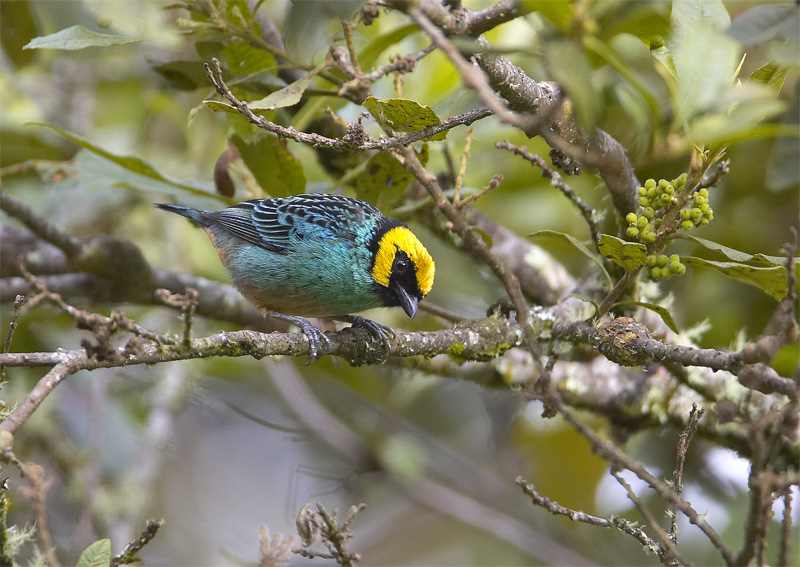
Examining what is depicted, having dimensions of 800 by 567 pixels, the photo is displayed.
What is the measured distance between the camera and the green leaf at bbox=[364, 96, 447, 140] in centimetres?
242

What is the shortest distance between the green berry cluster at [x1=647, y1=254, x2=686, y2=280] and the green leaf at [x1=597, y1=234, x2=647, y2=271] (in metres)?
0.04

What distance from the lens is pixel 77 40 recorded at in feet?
9.78

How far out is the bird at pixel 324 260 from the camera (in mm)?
3688

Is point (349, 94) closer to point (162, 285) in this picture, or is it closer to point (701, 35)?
point (701, 35)

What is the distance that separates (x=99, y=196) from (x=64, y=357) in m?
4.04

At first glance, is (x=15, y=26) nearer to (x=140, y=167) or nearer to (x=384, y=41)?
(x=140, y=167)

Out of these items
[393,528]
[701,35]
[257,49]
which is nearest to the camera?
[701,35]

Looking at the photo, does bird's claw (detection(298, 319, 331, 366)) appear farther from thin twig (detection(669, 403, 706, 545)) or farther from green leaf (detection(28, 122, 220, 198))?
thin twig (detection(669, 403, 706, 545))

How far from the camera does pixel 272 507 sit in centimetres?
774

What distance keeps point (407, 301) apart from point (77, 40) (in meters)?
1.87

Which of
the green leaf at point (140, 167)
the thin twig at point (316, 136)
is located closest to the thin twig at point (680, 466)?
the thin twig at point (316, 136)

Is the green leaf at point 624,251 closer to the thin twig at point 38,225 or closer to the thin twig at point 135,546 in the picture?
the thin twig at point 135,546

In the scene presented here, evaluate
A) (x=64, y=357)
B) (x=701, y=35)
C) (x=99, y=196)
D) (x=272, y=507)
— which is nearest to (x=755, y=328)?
(x=701, y=35)

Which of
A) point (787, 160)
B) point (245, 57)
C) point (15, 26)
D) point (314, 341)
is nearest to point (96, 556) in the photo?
point (314, 341)
